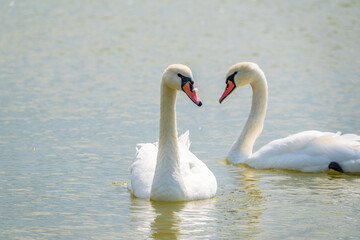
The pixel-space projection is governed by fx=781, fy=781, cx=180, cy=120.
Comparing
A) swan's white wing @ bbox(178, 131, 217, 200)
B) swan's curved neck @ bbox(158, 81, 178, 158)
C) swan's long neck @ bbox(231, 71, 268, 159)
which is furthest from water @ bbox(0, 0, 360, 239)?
swan's curved neck @ bbox(158, 81, 178, 158)

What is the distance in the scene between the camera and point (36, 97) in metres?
14.4

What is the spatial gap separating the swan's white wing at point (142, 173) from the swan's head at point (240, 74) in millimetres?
2236

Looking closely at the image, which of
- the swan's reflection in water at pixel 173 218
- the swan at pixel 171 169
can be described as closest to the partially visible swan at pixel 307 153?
the swan at pixel 171 169

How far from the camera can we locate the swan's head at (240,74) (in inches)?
431

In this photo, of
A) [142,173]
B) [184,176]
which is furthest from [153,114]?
[184,176]

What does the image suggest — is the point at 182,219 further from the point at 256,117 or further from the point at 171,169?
the point at 256,117

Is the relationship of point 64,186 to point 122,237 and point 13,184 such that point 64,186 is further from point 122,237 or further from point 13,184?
point 122,237

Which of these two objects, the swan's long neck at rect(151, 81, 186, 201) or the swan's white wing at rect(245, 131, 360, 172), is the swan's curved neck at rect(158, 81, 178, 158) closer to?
the swan's long neck at rect(151, 81, 186, 201)

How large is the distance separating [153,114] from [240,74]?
2526mm

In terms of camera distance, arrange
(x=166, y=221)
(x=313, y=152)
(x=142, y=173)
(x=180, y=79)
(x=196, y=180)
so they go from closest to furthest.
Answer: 1. (x=166, y=221)
2. (x=180, y=79)
3. (x=196, y=180)
4. (x=142, y=173)
5. (x=313, y=152)

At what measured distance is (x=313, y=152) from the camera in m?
9.93

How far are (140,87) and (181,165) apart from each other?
7111mm

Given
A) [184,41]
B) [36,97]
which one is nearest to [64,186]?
[36,97]

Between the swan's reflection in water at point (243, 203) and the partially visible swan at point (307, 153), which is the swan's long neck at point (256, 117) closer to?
the partially visible swan at point (307, 153)
